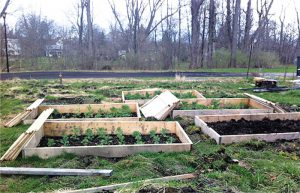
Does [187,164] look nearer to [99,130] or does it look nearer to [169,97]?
[99,130]

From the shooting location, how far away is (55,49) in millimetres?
23297

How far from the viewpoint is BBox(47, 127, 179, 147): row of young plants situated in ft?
15.6

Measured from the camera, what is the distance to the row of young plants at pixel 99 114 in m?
6.48

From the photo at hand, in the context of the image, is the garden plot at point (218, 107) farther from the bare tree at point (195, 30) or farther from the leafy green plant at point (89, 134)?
the bare tree at point (195, 30)

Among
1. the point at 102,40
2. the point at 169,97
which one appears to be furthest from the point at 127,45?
the point at 169,97

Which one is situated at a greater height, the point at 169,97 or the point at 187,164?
the point at 169,97

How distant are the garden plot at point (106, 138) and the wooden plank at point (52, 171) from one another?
0.51 m

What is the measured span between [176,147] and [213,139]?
3.06 ft

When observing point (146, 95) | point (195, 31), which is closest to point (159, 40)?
point (195, 31)

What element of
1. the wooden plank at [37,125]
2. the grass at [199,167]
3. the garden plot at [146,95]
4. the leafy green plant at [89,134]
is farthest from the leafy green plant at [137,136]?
the garden plot at [146,95]

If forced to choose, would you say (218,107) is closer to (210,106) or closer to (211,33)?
(210,106)

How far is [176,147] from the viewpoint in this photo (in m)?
4.43

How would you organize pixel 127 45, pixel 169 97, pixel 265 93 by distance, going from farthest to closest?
pixel 127 45 < pixel 265 93 < pixel 169 97

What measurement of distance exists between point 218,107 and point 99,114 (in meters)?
3.20
